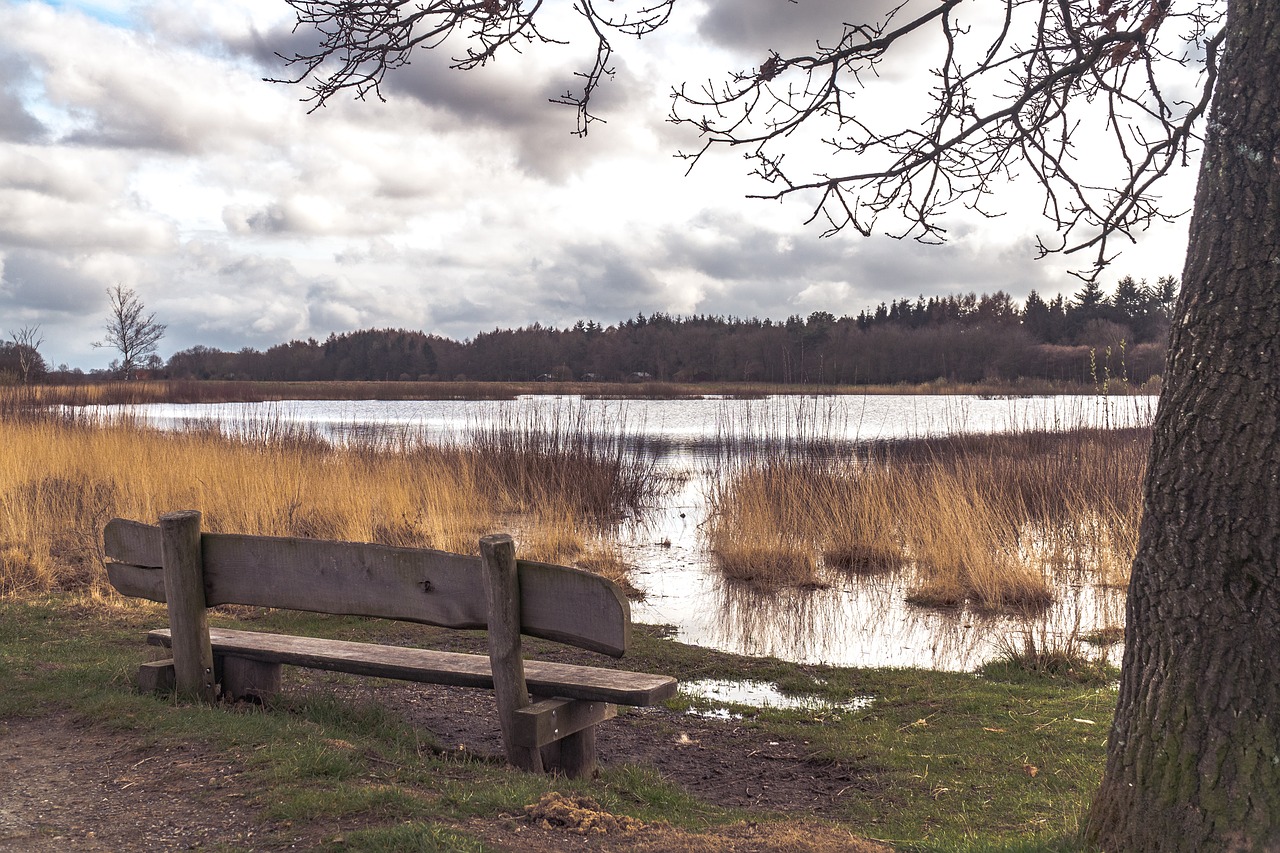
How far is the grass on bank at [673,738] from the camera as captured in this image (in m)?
3.00

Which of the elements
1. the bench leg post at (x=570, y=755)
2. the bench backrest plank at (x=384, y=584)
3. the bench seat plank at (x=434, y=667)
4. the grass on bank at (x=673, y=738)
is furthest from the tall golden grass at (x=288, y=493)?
the bench leg post at (x=570, y=755)

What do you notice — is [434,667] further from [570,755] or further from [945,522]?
[945,522]

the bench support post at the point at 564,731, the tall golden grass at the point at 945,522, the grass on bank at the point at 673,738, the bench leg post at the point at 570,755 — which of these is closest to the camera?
the grass on bank at the point at 673,738

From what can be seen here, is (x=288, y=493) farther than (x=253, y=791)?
Yes

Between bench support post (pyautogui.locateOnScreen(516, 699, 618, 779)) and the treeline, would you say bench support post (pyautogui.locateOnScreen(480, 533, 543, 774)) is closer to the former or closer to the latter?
bench support post (pyautogui.locateOnScreen(516, 699, 618, 779))

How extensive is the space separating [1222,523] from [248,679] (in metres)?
3.78

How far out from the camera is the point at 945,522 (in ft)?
29.0

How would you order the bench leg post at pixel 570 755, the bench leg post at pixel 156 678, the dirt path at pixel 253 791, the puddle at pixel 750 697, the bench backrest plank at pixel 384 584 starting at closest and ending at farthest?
1. the dirt path at pixel 253 791
2. the bench backrest plank at pixel 384 584
3. the bench leg post at pixel 570 755
4. the bench leg post at pixel 156 678
5. the puddle at pixel 750 697

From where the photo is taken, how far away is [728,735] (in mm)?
4848

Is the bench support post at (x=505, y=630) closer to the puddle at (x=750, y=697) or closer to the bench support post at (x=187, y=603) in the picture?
the bench support post at (x=187, y=603)

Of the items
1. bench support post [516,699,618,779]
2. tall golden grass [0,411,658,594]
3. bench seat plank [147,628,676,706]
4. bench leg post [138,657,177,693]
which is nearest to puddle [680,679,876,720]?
bench support post [516,699,618,779]

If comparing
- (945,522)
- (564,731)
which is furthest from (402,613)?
(945,522)

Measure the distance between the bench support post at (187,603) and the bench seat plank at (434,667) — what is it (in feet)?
0.44

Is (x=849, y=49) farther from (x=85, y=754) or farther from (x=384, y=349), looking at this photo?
(x=384, y=349)
